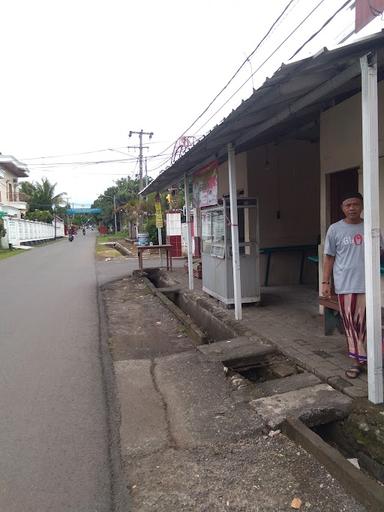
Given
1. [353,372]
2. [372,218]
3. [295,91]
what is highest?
[295,91]

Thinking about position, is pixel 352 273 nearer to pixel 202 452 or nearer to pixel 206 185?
pixel 202 452

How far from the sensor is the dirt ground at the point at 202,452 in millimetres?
2951

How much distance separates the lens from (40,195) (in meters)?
59.3

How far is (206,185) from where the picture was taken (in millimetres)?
9203

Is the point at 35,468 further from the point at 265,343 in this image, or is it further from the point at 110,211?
the point at 110,211

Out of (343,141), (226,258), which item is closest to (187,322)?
(226,258)

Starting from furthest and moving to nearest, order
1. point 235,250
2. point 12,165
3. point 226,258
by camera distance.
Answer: point 12,165 < point 226,258 < point 235,250

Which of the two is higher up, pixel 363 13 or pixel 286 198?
pixel 363 13

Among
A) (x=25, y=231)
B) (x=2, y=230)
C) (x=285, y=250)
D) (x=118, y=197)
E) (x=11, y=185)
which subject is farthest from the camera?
(x=118, y=197)

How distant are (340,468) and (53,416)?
2651 mm

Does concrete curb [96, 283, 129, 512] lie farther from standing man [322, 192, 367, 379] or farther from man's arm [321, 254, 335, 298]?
man's arm [321, 254, 335, 298]

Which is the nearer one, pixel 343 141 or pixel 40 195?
pixel 343 141

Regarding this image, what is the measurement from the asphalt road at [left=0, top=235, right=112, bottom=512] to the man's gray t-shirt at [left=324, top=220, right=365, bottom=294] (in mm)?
2666

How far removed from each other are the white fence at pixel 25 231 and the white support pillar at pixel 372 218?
35.8 m
